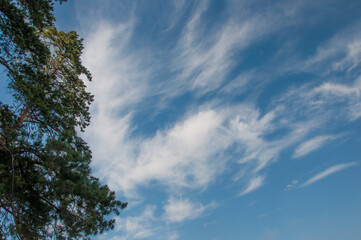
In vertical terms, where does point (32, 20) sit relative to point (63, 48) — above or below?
below

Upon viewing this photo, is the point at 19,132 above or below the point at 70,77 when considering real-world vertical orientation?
below

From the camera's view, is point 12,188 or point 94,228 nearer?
point 12,188

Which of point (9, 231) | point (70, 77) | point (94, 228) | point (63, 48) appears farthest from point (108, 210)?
point (63, 48)

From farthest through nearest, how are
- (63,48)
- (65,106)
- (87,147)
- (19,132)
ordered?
(63,48)
(87,147)
(65,106)
(19,132)

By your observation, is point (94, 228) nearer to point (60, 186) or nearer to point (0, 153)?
point (60, 186)

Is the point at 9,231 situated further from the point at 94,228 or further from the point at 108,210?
the point at 108,210

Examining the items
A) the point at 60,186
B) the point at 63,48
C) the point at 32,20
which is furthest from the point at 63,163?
the point at 63,48

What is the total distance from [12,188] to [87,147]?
599 centimetres

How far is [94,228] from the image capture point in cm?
936

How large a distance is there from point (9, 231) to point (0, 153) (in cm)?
314

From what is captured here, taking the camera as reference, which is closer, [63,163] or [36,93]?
[63,163]

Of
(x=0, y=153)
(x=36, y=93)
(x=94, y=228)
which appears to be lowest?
(x=94, y=228)

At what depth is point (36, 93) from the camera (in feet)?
32.4

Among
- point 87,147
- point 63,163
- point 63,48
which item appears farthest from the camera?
point 63,48
